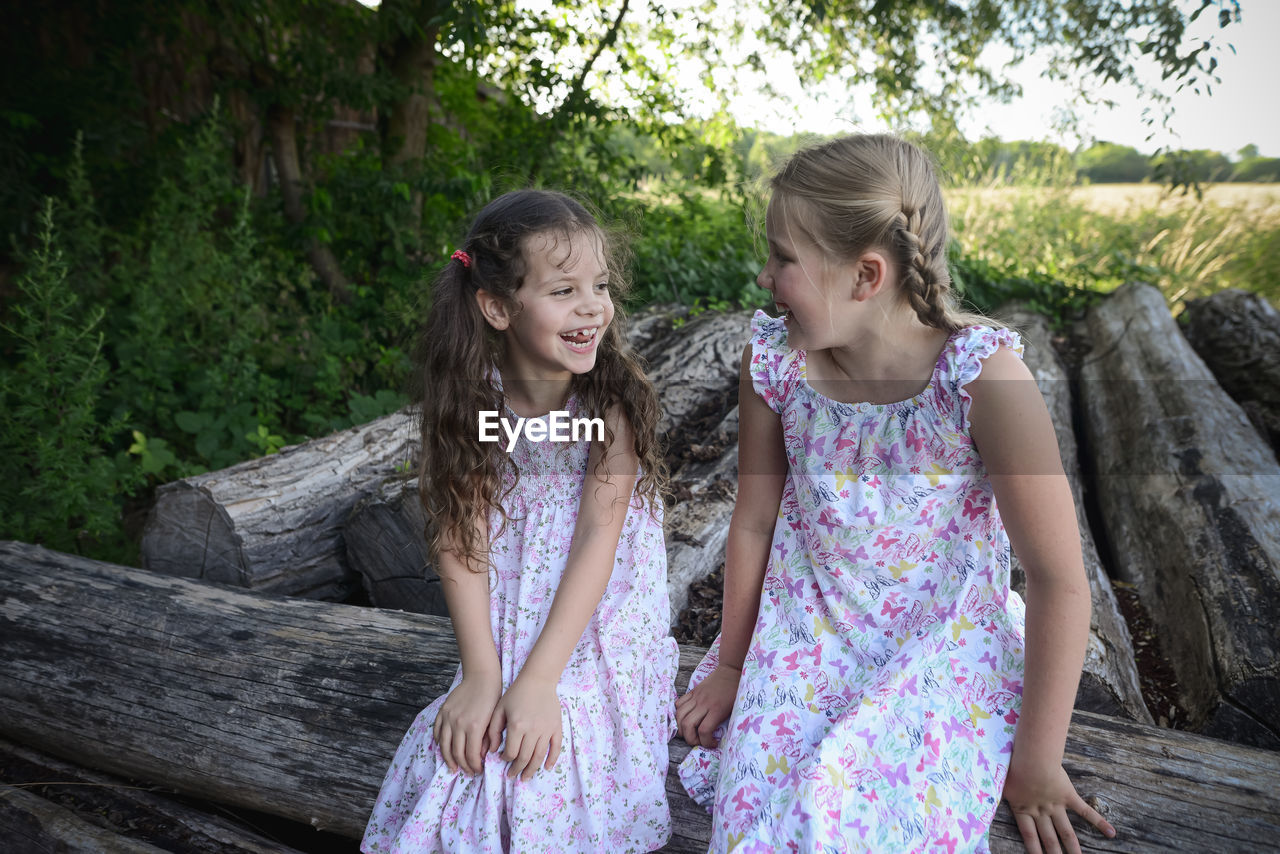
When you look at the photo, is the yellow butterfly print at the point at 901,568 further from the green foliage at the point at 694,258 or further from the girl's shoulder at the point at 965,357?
the green foliage at the point at 694,258

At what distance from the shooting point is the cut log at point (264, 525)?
8.70ft

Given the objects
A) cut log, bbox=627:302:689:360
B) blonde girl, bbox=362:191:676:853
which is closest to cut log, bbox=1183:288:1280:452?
cut log, bbox=627:302:689:360

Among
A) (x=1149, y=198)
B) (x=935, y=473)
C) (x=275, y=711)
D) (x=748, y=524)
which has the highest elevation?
(x=1149, y=198)

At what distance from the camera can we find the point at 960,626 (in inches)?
57.9

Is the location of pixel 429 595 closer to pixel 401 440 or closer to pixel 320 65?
pixel 401 440

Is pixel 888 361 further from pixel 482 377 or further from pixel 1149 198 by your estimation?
pixel 1149 198

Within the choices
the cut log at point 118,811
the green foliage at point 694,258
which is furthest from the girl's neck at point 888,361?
the green foliage at point 694,258

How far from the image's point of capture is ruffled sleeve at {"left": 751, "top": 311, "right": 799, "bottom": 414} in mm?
1638

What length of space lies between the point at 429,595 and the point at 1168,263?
7.02m

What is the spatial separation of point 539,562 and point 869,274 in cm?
89

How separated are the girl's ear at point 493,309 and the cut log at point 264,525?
1370 millimetres

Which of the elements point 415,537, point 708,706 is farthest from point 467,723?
point 415,537

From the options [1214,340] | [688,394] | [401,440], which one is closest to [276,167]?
[401,440]

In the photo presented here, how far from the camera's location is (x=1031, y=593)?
1354 millimetres
